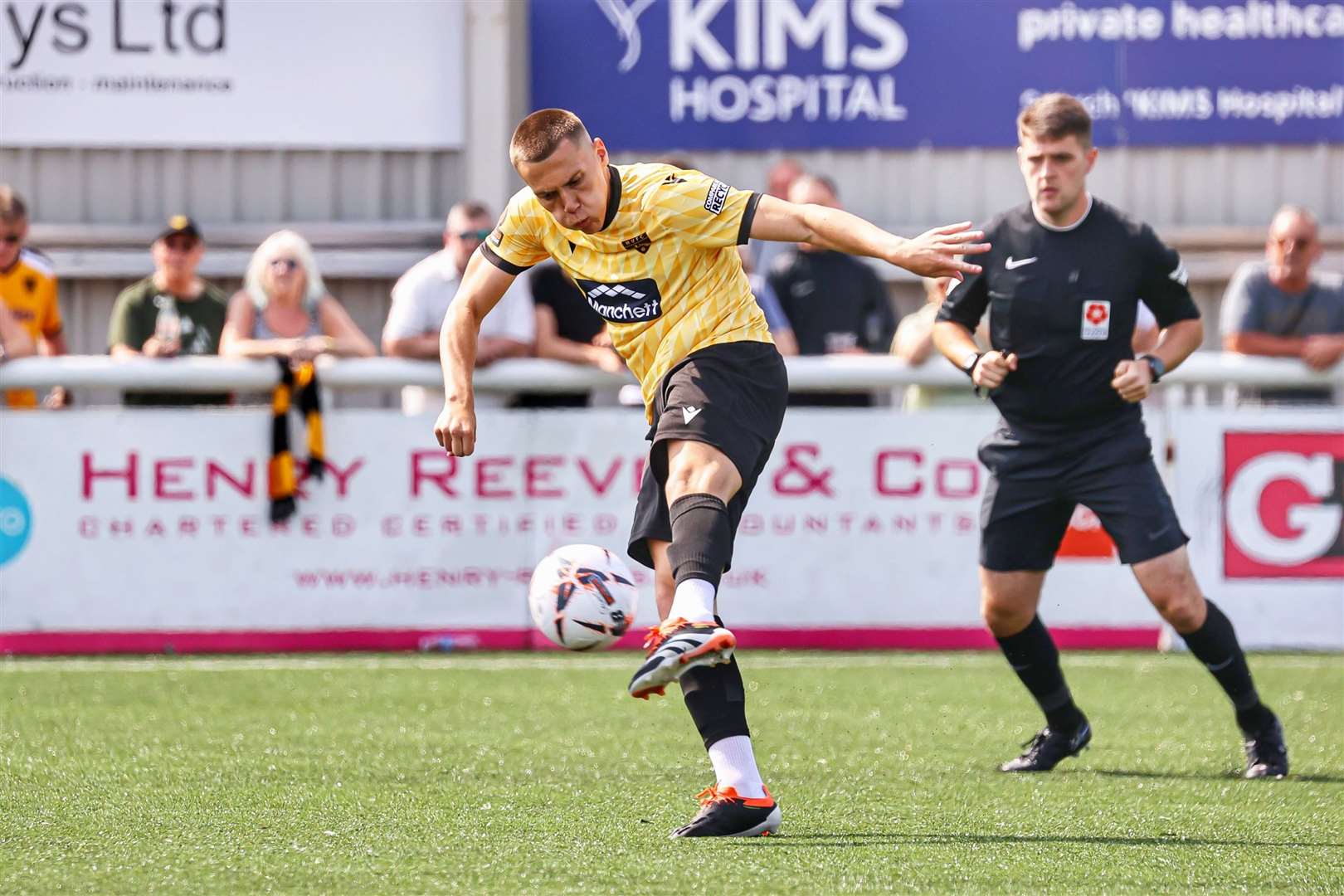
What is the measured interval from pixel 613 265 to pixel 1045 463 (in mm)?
1839

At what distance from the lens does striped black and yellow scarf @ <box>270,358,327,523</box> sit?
30.2 ft

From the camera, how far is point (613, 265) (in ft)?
16.9

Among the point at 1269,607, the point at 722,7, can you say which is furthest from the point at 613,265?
the point at 722,7

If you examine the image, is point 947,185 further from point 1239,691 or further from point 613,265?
point 613,265

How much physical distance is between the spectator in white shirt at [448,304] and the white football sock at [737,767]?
484cm

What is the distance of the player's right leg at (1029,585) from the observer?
6.30m

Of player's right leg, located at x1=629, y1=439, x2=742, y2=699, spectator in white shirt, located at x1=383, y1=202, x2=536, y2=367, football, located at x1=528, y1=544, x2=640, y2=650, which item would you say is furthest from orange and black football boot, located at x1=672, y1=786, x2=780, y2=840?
spectator in white shirt, located at x1=383, y1=202, x2=536, y2=367

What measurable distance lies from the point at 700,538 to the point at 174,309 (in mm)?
5889

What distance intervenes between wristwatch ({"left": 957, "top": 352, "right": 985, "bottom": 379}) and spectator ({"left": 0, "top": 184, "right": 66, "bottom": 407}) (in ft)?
17.3

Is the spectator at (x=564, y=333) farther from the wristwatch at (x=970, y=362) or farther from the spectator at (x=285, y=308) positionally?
the wristwatch at (x=970, y=362)

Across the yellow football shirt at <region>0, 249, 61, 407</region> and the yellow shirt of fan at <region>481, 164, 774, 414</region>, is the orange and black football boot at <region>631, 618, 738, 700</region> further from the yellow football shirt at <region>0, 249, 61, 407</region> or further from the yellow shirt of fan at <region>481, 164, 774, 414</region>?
the yellow football shirt at <region>0, 249, 61, 407</region>

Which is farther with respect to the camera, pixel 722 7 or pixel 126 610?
pixel 722 7

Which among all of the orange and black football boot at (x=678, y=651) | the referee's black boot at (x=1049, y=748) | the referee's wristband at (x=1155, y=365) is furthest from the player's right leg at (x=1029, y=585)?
the orange and black football boot at (x=678, y=651)

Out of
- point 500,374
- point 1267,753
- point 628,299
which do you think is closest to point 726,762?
point 628,299
